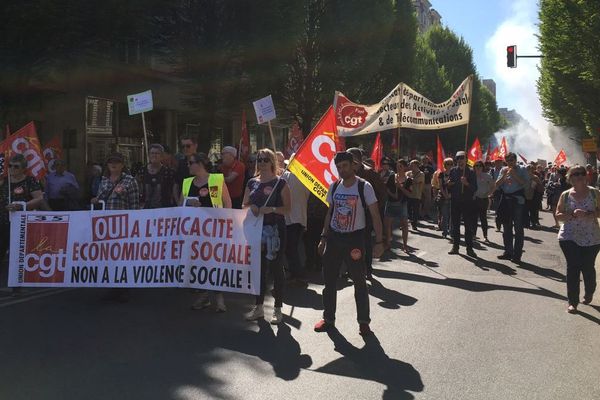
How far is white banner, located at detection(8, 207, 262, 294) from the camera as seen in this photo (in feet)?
20.0

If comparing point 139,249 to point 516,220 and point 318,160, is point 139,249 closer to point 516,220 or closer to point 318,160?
point 318,160

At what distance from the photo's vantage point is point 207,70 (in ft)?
54.0

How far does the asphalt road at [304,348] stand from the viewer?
13.8 feet

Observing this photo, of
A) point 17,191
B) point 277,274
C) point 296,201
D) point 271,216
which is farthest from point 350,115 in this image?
point 17,191

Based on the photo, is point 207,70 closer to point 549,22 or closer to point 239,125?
point 239,125

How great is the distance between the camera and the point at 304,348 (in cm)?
518

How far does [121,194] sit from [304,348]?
300cm

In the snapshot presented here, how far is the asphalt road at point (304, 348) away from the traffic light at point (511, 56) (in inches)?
713

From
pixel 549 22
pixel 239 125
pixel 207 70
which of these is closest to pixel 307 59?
pixel 239 125

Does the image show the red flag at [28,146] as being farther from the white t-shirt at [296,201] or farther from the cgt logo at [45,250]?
the white t-shirt at [296,201]

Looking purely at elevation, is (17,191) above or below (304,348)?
above

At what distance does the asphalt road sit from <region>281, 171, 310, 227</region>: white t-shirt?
0.93 meters

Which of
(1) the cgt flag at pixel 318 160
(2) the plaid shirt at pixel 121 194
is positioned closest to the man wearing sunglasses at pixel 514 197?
(1) the cgt flag at pixel 318 160

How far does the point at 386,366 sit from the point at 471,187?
6.55 m
